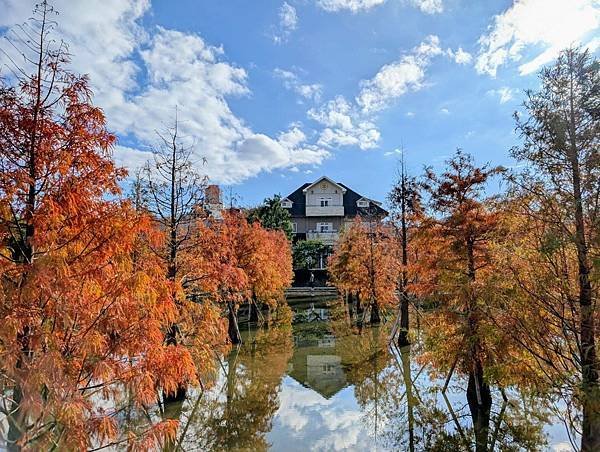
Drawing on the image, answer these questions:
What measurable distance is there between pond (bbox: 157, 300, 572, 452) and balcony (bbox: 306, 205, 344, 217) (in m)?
30.9

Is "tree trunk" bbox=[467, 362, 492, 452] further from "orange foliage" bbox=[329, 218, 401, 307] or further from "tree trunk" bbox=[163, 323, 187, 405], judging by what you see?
"orange foliage" bbox=[329, 218, 401, 307]

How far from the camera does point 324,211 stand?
1868 inches

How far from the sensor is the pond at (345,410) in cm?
858

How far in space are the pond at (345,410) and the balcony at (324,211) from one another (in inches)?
1216

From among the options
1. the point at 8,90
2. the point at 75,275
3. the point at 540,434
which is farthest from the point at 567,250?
the point at 8,90

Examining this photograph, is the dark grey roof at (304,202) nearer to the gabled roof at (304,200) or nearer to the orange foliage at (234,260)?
the gabled roof at (304,200)

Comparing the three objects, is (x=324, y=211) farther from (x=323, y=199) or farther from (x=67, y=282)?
(x=67, y=282)

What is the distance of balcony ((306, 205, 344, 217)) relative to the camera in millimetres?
47019

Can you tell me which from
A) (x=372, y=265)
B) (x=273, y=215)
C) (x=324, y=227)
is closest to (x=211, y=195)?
(x=372, y=265)

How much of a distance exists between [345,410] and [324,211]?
37.5 m

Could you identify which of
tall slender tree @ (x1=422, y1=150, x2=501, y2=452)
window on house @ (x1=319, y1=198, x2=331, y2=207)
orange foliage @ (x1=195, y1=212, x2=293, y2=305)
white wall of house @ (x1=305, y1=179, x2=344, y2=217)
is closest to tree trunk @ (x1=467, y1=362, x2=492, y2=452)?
tall slender tree @ (x1=422, y1=150, x2=501, y2=452)

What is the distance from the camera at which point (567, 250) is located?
636 centimetres

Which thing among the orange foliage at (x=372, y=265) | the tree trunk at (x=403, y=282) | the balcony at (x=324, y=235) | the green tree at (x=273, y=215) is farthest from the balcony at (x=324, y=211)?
the tree trunk at (x=403, y=282)

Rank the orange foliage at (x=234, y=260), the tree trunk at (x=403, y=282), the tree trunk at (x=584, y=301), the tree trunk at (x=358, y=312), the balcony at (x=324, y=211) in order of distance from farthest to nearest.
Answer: the balcony at (x=324, y=211), the tree trunk at (x=358, y=312), the tree trunk at (x=403, y=282), the orange foliage at (x=234, y=260), the tree trunk at (x=584, y=301)
